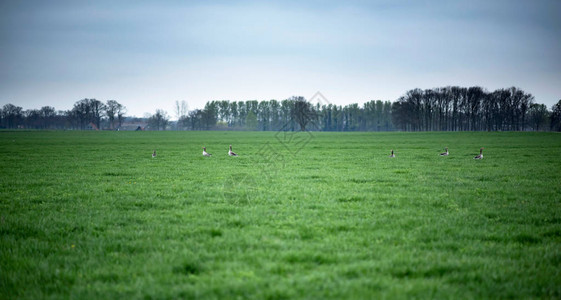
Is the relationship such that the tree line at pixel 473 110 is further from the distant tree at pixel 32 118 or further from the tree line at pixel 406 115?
the distant tree at pixel 32 118

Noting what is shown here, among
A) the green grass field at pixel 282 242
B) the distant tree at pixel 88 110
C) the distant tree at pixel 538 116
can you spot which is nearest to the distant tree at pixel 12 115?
the distant tree at pixel 88 110

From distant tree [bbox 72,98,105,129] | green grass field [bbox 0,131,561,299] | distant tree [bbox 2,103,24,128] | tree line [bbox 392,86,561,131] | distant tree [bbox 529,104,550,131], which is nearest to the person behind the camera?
green grass field [bbox 0,131,561,299]

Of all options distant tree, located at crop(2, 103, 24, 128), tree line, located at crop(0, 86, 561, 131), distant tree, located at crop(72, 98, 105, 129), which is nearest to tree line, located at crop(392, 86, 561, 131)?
tree line, located at crop(0, 86, 561, 131)

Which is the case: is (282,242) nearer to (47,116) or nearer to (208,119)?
(208,119)

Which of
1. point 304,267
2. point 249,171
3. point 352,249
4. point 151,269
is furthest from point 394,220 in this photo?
point 249,171

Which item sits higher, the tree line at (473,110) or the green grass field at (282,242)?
the tree line at (473,110)

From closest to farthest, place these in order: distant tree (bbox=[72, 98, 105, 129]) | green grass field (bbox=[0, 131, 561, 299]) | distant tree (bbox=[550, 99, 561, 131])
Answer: green grass field (bbox=[0, 131, 561, 299]) < distant tree (bbox=[550, 99, 561, 131]) < distant tree (bbox=[72, 98, 105, 129])

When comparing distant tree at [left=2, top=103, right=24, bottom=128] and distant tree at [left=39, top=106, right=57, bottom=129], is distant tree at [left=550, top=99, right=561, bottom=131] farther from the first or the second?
distant tree at [left=2, top=103, right=24, bottom=128]

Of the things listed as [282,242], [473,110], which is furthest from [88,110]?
[282,242]

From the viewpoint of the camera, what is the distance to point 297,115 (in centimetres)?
1612

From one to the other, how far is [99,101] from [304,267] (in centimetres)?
18210

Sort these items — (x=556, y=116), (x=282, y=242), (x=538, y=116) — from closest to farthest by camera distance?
(x=282, y=242), (x=556, y=116), (x=538, y=116)

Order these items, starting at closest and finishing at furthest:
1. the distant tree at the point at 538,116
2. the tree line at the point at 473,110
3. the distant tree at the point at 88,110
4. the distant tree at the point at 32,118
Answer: the tree line at the point at 473,110 → the distant tree at the point at 538,116 → the distant tree at the point at 88,110 → the distant tree at the point at 32,118

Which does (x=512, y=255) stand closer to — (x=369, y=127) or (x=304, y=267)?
(x=304, y=267)
